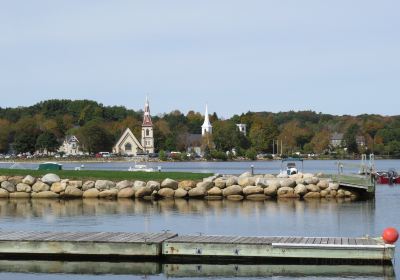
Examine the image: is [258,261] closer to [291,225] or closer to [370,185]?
[291,225]

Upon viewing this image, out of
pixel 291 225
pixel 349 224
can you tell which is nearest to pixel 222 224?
pixel 291 225

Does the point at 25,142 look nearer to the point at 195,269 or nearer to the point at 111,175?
the point at 111,175

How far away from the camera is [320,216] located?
36.1 metres

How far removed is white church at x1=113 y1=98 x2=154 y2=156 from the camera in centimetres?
17562

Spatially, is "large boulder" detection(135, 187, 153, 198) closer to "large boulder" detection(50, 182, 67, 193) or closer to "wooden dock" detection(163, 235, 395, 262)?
"large boulder" detection(50, 182, 67, 193)

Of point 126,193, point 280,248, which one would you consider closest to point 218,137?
point 126,193

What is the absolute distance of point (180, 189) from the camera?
46250 millimetres

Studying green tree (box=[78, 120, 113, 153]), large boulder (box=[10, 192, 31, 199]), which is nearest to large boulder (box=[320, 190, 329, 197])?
large boulder (box=[10, 192, 31, 199])

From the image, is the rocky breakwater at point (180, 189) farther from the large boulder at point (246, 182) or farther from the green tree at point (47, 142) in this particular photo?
the green tree at point (47, 142)

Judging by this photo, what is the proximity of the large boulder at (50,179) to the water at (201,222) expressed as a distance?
297 cm

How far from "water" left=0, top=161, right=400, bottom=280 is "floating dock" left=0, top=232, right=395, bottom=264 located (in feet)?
1.36

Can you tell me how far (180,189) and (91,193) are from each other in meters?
5.28

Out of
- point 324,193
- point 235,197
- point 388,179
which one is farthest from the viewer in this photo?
point 388,179

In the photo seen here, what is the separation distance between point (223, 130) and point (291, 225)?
5643 inches
